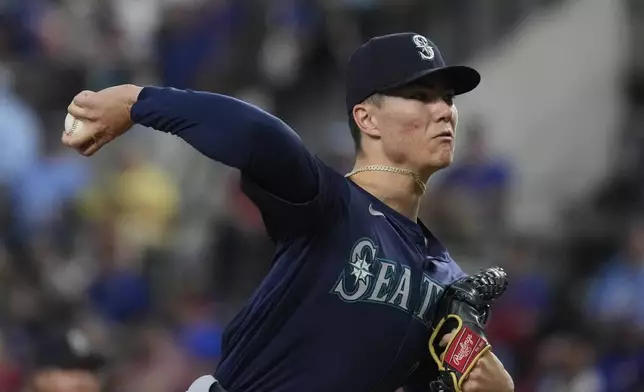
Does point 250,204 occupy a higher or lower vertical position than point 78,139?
lower

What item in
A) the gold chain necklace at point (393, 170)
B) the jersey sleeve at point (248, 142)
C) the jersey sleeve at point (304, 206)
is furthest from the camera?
the gold chain necklace at point (393, 170)

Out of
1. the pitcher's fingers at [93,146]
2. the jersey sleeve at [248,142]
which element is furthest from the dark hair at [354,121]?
the pitcher's fingers at [93,146]

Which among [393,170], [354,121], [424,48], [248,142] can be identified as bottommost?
[393,170]

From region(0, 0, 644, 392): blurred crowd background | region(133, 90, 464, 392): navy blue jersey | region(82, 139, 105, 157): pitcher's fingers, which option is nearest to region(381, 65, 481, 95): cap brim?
region(133, 90, 464, 392): navy blue jersey

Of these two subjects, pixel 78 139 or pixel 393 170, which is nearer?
pixel 78 139

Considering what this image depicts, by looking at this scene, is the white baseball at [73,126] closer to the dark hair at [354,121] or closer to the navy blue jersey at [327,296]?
the navy blue jersey at [327,296]

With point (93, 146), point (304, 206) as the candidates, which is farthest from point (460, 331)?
point (93, 146)

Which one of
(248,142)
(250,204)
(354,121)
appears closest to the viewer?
(248,142)

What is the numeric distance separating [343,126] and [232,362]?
8.24m

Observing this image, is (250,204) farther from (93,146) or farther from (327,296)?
(93,146)

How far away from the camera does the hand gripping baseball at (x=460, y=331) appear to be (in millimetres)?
4164

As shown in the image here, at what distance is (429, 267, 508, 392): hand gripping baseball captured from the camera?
4.16 m

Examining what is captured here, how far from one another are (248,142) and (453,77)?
2.84 ft

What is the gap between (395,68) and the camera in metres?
4.18
